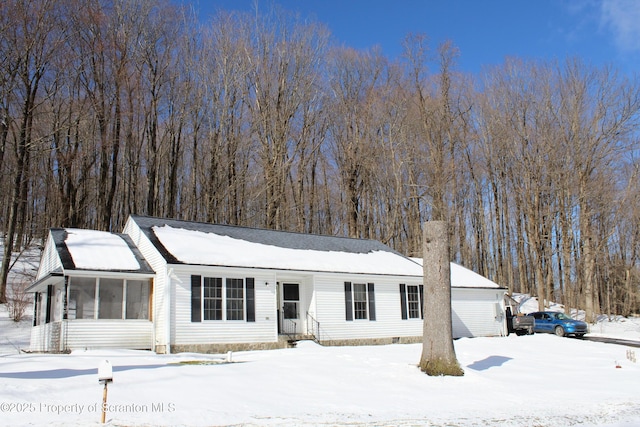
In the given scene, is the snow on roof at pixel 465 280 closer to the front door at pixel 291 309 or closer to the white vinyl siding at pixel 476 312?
the white vinyl siding at pixel 476 312

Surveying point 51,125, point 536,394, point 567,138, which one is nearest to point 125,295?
point 536,394

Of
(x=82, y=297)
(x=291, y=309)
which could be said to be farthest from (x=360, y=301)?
(x=82, y=297)

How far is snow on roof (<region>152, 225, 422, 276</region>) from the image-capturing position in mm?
18906

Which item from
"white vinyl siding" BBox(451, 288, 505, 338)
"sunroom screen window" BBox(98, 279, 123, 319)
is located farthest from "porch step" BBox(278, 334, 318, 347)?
"white vinyl siding" BBox(451, 288, 505, 338)

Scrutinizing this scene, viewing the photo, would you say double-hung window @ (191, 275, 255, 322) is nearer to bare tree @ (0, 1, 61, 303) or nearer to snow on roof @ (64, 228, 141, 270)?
snow on roof @ (64, 228, 141, 270)

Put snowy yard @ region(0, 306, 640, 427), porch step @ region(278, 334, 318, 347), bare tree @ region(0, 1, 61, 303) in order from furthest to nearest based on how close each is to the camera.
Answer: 1. bare tree @ region(0, 1, 61, 303)
2. porch step @ region(278, 334, 318, 347)
3. snowy yard @ region(0, 306, 640, 427)

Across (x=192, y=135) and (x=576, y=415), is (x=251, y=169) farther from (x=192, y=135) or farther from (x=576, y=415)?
(x=576, y=415)

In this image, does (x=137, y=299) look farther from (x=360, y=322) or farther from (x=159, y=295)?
(x=360, y=322)

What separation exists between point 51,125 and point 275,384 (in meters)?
24.7

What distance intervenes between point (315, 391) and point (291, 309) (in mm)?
10507

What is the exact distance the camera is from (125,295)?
1781 cm

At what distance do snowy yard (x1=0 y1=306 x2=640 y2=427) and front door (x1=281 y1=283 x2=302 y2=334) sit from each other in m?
4.31

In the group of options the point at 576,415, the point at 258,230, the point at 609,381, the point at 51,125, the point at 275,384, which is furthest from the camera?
the point at 51,125

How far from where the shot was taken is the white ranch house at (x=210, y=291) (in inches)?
678
